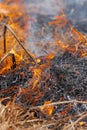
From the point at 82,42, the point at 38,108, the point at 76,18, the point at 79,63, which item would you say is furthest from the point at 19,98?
the point at 76,18

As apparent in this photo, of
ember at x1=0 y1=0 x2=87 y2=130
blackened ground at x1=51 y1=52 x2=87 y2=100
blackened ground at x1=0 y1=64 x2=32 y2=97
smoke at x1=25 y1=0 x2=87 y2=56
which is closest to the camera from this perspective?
ember at x1=0 y1=0 x2=87 y2=130

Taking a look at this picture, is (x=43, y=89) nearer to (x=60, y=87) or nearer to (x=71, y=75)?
(x=60, y=87)

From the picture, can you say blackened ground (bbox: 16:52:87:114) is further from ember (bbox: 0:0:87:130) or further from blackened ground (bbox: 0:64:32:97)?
blackened ground (bbox: 0:64:32:97)

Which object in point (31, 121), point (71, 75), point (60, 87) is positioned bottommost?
point (31, 121)

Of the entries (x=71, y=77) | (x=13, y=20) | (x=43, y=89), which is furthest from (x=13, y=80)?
(x=13, y=20)

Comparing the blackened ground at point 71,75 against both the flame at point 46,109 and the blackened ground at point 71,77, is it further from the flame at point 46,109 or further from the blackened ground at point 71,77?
the flame at point 46,109

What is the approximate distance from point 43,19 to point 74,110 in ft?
14.8

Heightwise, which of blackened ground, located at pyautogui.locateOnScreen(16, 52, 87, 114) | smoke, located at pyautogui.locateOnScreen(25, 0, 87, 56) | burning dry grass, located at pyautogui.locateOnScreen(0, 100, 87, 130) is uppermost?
smoke, located at pyautogui.locateOnScreen(25, 0, 87, 56)

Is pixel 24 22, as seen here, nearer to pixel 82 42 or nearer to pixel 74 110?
pixel 82 42

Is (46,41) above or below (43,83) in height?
above

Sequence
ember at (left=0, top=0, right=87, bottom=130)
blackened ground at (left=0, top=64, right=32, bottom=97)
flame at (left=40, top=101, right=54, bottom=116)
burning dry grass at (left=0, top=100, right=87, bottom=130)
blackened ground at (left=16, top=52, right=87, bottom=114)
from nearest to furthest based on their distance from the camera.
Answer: burning dry grass at (left=0, top=100, right=87, bottom=130)
ember at (left=0, top=0, right=87, bottom=130)
flame at (left=40, top=101, right=54, bottom=116)
blackened ground at (left=16, top=52, right=87, bottom=114)
blackened ground at (left=0, top=64, right=32, bottom=97)

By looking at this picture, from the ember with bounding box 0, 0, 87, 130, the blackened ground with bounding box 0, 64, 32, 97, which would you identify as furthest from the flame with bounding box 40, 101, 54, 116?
the blackened ground with bounding box 0, 64, 32, 97

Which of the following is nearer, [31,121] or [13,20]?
[31,121]

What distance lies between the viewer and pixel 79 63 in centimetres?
539
